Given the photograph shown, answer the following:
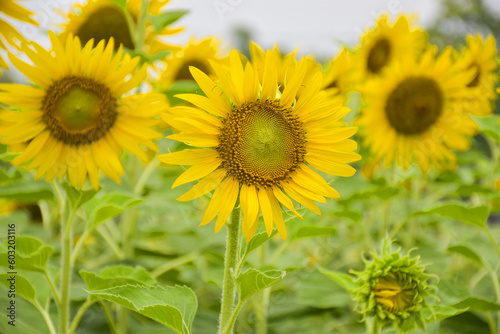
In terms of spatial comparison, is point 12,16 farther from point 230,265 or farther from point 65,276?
point 230,265

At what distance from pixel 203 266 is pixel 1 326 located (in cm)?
119

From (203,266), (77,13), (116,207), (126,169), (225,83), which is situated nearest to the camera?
(225,83)

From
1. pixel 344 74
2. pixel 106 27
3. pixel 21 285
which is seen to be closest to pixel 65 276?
pixel 21 285

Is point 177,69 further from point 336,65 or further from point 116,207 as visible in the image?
point 116,207

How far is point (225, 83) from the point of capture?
3.23ft

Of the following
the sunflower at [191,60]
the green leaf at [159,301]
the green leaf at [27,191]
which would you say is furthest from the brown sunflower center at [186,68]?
the green leaf at [159,301]

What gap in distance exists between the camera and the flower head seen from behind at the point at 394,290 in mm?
1076

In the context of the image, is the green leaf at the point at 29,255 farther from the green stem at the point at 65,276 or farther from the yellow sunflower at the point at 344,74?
the yellow sunflower at the point at 344,74

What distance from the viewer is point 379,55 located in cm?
263

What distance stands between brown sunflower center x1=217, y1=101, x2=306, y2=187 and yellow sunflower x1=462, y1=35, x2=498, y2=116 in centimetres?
144

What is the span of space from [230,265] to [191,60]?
151 centimetres

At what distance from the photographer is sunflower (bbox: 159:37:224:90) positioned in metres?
2.27

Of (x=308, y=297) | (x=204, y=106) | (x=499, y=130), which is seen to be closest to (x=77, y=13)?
(x=204, y=106)

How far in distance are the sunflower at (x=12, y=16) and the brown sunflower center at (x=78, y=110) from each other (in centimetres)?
27
